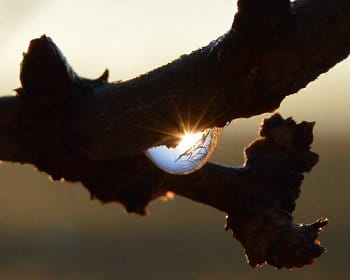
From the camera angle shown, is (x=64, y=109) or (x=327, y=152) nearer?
(x=64, y=109)

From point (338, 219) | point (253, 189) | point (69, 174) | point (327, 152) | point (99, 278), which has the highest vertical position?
point (327, 152)

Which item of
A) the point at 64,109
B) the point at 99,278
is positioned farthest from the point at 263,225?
the point at 99,278

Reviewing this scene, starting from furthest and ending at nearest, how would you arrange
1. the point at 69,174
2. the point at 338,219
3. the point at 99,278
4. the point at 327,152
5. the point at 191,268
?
the point at 327,152
the point at 338,219
the point at 191,268
the point at 99,278
the point at 69,174

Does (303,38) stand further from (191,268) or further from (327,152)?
(327,152)

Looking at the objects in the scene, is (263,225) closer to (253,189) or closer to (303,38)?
(253,189)

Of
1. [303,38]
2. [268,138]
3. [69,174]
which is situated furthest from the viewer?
[268,138]

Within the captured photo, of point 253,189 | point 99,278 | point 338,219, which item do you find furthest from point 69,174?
point 338,219

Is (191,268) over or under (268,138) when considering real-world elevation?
over
